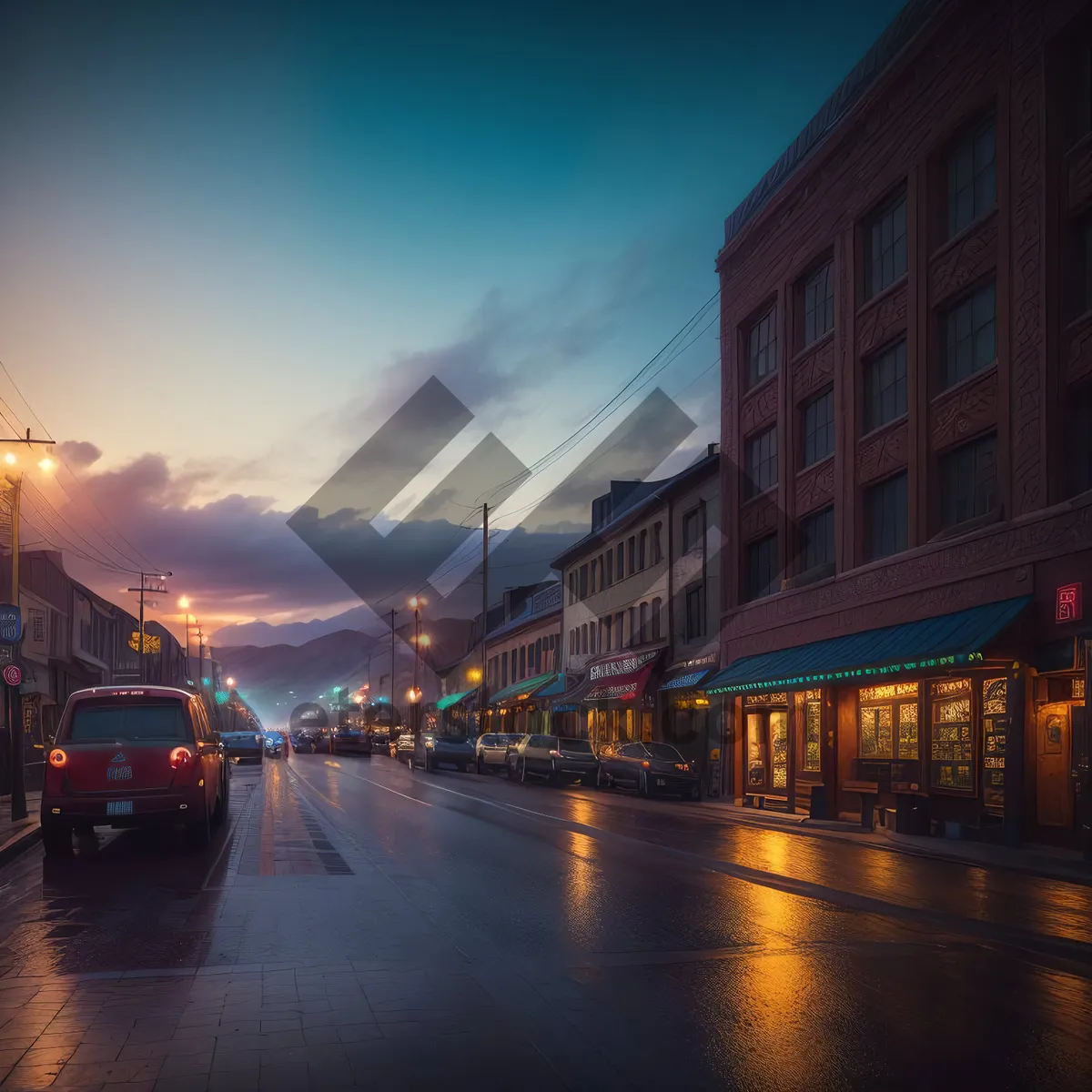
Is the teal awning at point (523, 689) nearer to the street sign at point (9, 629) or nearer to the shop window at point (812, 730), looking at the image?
the shop window at point (812, 730)

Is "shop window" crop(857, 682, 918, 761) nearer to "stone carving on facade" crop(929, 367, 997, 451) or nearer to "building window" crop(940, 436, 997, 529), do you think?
"building window" crop(940, 436, 997, 529)

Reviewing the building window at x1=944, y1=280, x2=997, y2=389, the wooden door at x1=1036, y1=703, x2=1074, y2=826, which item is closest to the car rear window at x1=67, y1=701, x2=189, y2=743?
the wooden door at x1=1036, y1=703, x2=1074, y2=826

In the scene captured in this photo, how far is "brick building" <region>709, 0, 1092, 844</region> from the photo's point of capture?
20656mm

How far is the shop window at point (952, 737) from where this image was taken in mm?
23000

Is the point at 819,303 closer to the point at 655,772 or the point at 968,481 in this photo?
the point at 968,481

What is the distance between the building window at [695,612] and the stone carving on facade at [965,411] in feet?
52.1

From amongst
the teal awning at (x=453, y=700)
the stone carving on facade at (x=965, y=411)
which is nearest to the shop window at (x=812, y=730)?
the stone carving on facade at (x=965, y=411)

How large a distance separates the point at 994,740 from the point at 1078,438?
5.75 m

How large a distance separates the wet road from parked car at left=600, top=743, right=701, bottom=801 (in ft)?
59.1

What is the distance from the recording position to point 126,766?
49.0 feet

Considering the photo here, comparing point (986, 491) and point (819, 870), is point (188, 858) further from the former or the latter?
point (986, 491)

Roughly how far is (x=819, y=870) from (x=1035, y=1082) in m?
9.81

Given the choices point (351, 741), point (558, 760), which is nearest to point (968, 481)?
point (558, 760)

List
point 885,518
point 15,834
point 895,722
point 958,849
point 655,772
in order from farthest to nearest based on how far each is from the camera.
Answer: point 655,772 < point 885,518 < point 895,722 < point 958,849 < point 15,834
